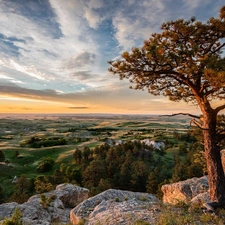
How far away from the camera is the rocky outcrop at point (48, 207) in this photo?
2089 centimetres

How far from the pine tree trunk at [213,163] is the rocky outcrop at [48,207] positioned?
15.1 meters

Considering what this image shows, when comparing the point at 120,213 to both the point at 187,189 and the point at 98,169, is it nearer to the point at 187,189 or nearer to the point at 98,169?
the point at 187,189

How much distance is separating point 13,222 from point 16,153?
105 metres

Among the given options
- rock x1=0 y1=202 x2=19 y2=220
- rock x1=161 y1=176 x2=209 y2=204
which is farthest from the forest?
rock x1=0 y1=202 x2=19 y2=220

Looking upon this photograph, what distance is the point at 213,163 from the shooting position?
12984mm

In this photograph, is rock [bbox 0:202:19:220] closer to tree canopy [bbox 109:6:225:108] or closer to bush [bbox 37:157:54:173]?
tree canopy [bbox 109:6:225:108]

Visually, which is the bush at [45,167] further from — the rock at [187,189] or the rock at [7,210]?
the rock at [187,189]

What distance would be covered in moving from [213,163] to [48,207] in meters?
20.3

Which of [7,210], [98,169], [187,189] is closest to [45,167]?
[98,169]

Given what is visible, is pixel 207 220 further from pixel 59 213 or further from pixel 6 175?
pixel 6 175

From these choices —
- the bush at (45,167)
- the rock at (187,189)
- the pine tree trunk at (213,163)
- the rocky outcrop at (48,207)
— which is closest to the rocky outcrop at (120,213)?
the pine tree trunk at (213,163)

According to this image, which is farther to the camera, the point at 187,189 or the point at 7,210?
the point at 187,189

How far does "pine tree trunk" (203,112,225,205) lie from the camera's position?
1267cm

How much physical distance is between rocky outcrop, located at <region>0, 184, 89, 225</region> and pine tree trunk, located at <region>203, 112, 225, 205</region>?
15.1 metres
